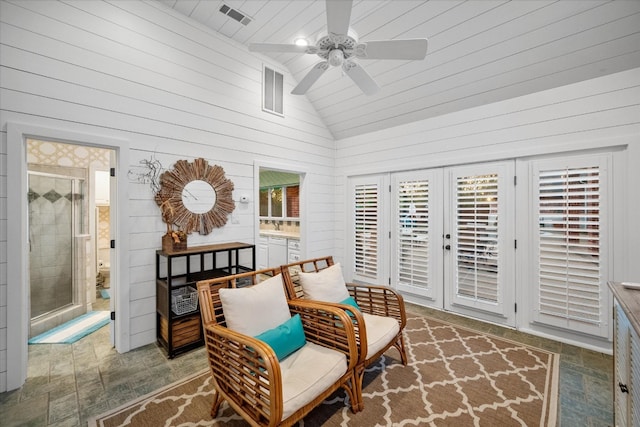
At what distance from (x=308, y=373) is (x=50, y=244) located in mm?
3708

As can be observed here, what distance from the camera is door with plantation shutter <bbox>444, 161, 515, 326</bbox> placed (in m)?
3.32

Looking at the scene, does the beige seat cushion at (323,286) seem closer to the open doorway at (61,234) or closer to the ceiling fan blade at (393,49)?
the ceiling fan blade at (393,49)

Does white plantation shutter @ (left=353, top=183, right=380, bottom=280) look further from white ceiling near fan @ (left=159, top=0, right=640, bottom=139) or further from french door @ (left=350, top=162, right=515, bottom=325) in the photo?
white ceiling near fan @ (left=159, top=0, right=640, bottom=139)

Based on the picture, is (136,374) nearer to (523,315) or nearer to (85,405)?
(85,405)

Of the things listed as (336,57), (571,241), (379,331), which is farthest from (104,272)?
(571,241)

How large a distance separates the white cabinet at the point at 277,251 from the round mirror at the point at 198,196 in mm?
2501

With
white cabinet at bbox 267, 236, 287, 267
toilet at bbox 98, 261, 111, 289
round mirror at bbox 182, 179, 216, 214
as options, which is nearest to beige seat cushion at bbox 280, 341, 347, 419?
round mirror at bbox 182, 179, 216, 214

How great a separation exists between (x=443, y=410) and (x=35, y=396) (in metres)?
3.03

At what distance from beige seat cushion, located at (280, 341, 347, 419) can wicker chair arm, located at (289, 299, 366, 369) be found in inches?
2.1

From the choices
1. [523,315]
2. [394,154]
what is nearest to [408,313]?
[523,315]

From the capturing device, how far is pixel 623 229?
8.70 feet

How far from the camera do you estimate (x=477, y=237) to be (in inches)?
139

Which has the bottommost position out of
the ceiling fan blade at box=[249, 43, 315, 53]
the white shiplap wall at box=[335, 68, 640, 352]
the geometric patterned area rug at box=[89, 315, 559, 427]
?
the geometric patterned area rug at box=[89, 315, 559, 427]

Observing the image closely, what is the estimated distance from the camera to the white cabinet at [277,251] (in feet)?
18.8
